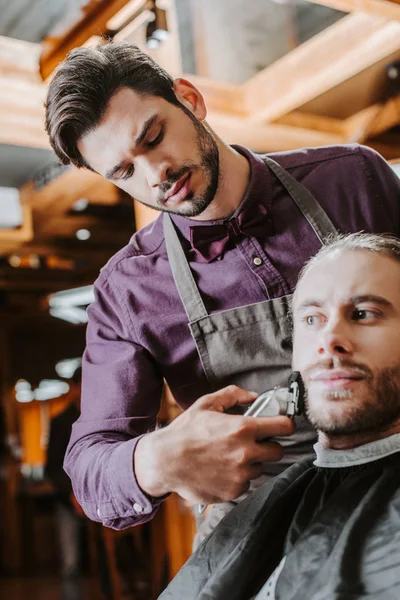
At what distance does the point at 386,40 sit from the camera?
3.25 m

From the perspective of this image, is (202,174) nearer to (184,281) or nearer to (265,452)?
(184,281)

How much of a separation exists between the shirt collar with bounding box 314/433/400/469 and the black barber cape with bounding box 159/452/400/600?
0.6 inches

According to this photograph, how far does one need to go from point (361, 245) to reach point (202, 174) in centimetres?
41

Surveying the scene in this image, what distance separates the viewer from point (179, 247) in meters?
1.97

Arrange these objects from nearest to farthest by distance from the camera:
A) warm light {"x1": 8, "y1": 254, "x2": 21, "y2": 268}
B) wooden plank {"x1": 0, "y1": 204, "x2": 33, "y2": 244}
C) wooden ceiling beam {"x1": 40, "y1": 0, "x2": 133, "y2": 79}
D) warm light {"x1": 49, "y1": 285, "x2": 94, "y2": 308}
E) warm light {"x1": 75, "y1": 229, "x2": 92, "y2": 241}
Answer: wooden ceiling beam {"x1": 40, "y1": 0, "x2": 133, "y2": 79} → wooden plank {"x1": 0, "y1": 204, "x2": 33, "y2": 244} → warm light {"x1": 75, "y1": 229, "x2": 92, "y2": 241} → warm light {"x1": 8, "y1": 254, "x2": 21, "y2": 268} → warm light {"x1": 49, "y1": 285, "x2": 94, "y2": 308}

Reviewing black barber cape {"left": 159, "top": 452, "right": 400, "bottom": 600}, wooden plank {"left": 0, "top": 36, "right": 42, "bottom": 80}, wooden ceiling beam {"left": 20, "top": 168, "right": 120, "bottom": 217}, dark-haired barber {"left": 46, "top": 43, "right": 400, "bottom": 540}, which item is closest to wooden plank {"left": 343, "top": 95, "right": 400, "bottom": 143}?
wooden ceiling beam {"left": 20, "top": 168, "right": 120, "bottom": 217}

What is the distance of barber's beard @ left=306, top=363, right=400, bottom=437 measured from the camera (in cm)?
154

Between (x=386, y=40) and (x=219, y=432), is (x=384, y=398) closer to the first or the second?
(x=219, y=432)

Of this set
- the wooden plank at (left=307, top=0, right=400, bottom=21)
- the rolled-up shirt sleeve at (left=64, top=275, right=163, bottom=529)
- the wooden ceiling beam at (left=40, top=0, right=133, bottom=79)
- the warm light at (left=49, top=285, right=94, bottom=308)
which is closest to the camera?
the rolled-up shirt sleeve at (left=64, top=275, right=163, bottom=529)

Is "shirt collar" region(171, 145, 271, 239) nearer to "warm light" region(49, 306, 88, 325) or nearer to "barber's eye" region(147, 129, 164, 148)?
"barber's eye" region(147, 129, 164, 148)

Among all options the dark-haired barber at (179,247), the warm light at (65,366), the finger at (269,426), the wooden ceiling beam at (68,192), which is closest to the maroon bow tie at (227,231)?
the dark-haired barber at (179,247)

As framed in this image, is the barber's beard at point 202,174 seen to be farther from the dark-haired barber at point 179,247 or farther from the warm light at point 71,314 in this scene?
the warm light at point 71,314

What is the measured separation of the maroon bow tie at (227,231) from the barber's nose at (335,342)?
42 centimetres

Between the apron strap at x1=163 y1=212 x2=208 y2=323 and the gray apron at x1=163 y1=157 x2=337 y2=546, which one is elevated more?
the apron strap at x1=163 y1=212 x2=208 y2=323
